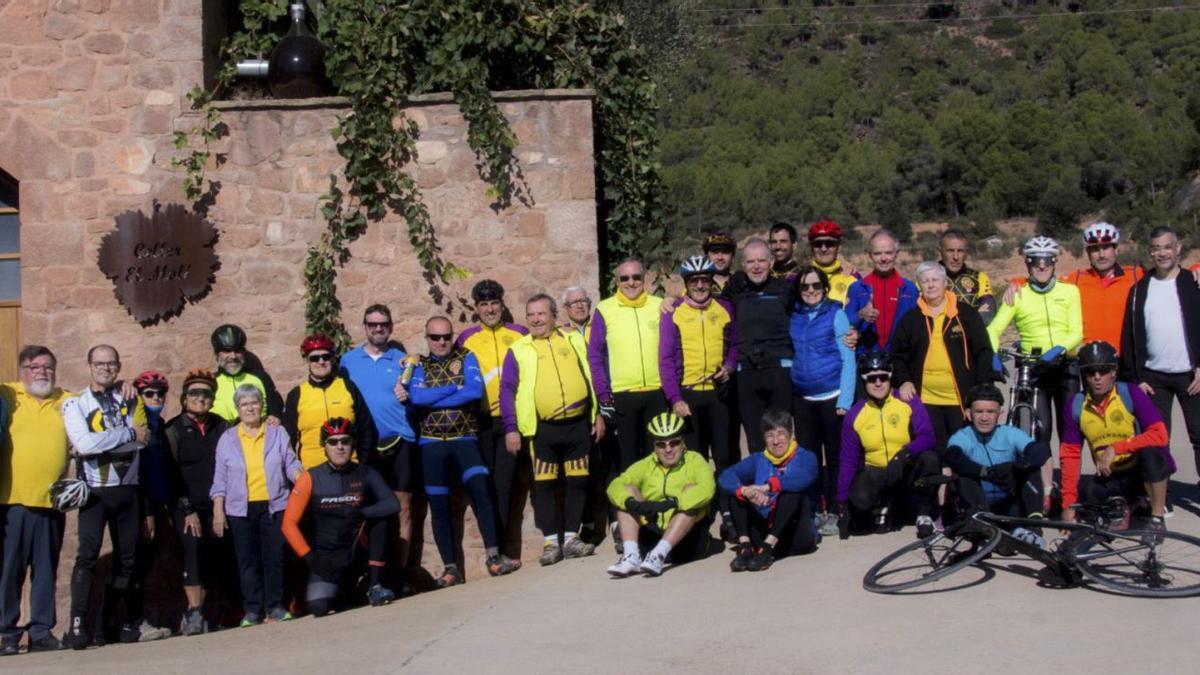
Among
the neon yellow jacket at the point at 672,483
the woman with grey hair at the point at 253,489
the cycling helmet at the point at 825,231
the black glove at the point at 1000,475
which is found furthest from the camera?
the cycling helmet at the point at 825,231

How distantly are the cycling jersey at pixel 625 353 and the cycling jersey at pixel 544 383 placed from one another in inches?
5.2

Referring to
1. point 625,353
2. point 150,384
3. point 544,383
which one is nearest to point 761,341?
point 625,353

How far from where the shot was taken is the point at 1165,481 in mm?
7672

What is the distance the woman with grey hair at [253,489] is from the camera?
26.6ft

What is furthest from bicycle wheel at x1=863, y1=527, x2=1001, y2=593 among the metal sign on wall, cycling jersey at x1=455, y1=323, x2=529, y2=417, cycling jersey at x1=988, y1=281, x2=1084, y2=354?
the metal sign on wall

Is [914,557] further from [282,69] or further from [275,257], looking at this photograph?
[282,69]

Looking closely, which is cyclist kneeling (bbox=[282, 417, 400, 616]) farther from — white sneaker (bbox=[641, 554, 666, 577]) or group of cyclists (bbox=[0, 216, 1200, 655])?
white sneaker (bbox=[641, 554, 666, 577])

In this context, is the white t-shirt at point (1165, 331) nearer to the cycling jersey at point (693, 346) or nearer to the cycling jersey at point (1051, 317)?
the cycling jersey at point (1051, 317)

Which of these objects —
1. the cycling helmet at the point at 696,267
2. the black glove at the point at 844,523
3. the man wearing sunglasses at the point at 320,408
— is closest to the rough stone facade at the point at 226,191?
the man wearing sunglasses at the point at 320,408

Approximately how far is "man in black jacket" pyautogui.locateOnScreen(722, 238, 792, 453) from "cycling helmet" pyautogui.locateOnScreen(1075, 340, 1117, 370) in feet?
5.69

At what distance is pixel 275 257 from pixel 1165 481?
6.01 metres

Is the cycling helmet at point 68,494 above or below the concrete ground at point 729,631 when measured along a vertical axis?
above

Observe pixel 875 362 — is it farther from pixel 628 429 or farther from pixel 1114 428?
pixel 628 429

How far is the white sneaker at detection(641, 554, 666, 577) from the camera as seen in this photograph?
769cm
